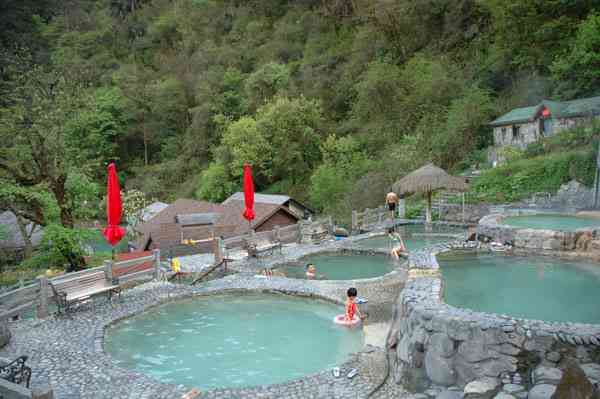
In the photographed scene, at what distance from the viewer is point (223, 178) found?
3484cm

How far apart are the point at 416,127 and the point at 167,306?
895 inches

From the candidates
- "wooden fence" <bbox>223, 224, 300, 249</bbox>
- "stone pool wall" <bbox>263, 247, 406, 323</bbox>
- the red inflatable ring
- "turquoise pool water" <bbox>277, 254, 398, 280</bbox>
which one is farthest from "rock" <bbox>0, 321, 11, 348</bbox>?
"wooden fence" <bbox>223, 224, 300, 249</bbox>

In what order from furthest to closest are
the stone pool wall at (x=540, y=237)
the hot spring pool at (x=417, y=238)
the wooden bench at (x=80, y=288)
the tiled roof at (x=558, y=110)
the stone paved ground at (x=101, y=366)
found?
the tiled roof at (x=558, y=110), the hot spring pool at (x=417, y=238), the stone pool wall at (x=540, y=237), the wooden bench at (x=80, y=288), the stone paved ground at (x=101, y=366)

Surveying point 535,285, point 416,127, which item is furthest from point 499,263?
point 416,127

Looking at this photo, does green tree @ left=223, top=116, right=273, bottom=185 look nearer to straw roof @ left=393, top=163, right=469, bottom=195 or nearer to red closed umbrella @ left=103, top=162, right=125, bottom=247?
straw roof @ left=393, top=163, right=469, bottom=195

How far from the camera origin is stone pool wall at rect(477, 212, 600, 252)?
11.9 m

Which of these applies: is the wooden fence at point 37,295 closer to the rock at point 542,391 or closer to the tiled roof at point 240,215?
the rock at point 542,391

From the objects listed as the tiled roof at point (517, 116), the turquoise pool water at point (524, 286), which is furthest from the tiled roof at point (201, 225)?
the tiled roof at point (517, 116)

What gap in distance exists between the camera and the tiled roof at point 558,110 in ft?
76.6

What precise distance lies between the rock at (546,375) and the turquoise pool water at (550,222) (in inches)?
343

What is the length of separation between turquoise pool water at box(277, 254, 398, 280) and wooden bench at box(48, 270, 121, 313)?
17.6ft

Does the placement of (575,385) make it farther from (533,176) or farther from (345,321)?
(533,176)

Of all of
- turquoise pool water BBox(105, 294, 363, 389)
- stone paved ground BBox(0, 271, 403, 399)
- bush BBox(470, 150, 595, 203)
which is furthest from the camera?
bush BBox(470, 150, 595, 203)

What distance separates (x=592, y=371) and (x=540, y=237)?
292 inches
